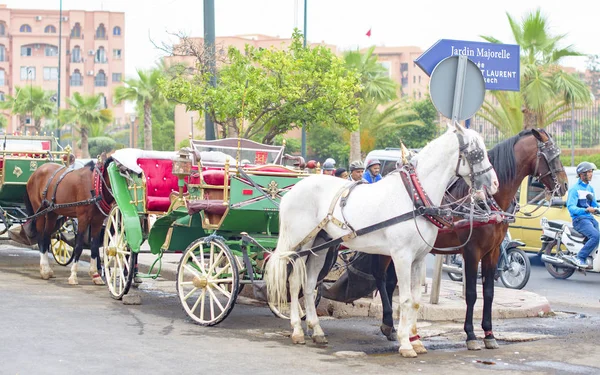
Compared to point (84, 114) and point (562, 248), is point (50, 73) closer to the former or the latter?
point (84, 114)

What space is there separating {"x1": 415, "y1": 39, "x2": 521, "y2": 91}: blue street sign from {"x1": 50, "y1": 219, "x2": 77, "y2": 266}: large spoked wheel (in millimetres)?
7509

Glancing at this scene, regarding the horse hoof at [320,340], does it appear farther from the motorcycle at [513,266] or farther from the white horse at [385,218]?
the motorcycle at [513,266]

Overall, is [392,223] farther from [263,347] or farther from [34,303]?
[34,303]

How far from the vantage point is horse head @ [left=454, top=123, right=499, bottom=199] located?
25.9 feet

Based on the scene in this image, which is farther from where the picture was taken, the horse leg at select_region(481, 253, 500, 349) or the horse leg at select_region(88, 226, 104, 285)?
the horse leg at select_region(88, 226, 104, 285)

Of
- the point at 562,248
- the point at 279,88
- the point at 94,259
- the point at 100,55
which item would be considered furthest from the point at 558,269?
the point at 100,55

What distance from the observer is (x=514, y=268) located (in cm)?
1334

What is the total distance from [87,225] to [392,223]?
6.09 m

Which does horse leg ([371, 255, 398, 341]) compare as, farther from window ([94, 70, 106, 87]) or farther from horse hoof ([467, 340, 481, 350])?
window ([94, 70, 106, 87])

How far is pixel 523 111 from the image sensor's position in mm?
26953

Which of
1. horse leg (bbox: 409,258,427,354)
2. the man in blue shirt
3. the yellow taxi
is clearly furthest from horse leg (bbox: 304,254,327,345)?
the yellow taxi

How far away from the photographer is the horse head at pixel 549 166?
862 cm

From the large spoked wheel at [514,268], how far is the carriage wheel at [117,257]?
564cm

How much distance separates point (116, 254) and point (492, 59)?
5.11 metres
